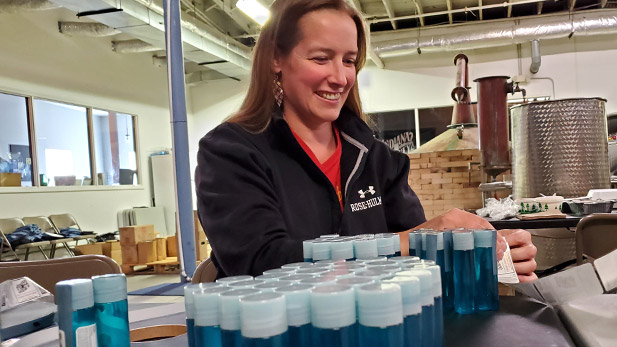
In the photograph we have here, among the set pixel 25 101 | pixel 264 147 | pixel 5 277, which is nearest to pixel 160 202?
pixel 25 101

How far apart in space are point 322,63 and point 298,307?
0.85 metres

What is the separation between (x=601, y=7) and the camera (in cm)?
778

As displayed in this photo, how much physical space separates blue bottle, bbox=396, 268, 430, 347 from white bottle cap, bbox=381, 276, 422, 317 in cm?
1

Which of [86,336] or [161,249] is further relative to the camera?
[161,249]

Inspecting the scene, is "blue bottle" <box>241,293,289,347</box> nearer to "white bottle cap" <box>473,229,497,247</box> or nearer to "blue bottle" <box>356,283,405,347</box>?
"blue bottle" <box>356,283,405,347</box>

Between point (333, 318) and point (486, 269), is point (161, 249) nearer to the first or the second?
point (486, 269)

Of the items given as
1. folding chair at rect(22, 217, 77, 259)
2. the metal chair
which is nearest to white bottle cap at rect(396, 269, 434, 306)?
the metal chair

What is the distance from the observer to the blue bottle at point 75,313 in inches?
23.3

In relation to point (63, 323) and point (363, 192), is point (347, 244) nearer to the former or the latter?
point (63, 323)

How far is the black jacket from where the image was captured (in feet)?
3.25

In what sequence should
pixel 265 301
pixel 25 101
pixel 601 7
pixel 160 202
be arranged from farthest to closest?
1. pixel 160 202
2. pixel 601 7
3. pixel 25 101
4. pixel 265 301

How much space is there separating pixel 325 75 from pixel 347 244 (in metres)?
0.60

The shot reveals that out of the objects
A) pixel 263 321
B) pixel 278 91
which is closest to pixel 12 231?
pixel 278 91

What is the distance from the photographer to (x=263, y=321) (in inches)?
18.8
